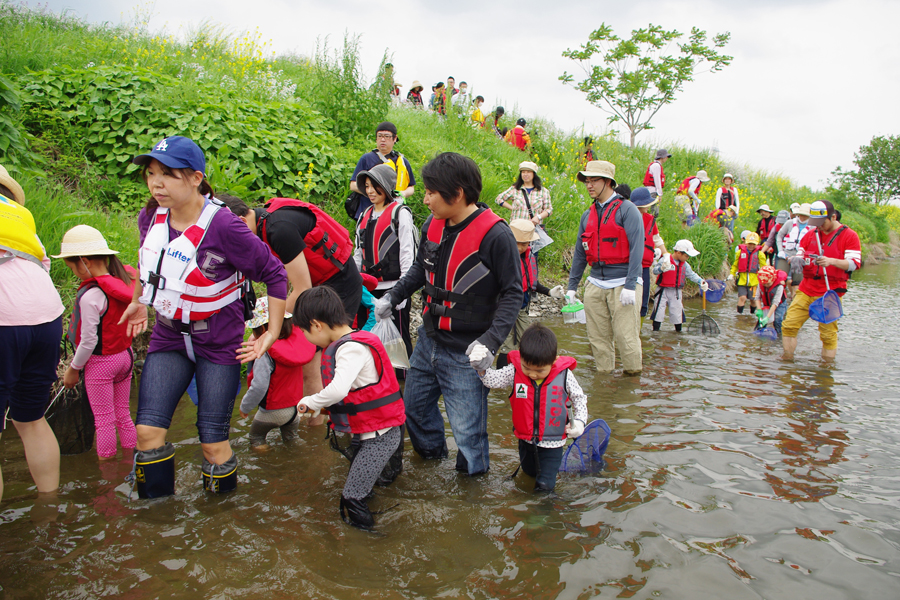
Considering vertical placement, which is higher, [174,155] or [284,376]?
[174,155]

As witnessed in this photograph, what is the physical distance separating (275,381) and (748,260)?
977cm

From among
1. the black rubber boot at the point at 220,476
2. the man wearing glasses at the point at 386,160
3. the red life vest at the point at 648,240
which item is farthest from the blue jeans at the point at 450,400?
the red life vest at the point at 648,240

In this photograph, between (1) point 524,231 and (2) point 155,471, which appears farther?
(1) point 524,231

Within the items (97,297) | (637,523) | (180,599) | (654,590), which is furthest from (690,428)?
(97,297)

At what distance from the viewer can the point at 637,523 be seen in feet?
10.8

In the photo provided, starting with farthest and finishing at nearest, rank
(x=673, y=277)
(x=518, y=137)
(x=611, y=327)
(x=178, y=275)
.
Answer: (x=518, y=137)
(x=673, y=277)
(x=611, y=327)
(x=178, y=275)

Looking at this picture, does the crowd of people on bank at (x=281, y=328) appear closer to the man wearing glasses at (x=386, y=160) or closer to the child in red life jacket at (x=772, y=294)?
the man wearing glasses at (x=386, y=160)

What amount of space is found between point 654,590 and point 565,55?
20.1 meters

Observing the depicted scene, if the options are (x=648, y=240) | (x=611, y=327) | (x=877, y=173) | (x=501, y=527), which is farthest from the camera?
(x=877, y=173)

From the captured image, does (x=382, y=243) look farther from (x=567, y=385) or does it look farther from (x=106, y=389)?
(x=106, y=389)

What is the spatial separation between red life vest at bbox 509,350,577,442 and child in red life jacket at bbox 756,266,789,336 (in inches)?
287

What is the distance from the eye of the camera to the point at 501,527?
3.18 metres

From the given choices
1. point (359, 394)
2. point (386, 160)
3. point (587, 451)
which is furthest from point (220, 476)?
point (386, 160)

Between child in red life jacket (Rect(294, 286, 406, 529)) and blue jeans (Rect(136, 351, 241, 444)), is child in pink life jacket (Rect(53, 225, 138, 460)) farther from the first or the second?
child in red life jacket (Rect(294, 286, 406, 529))
